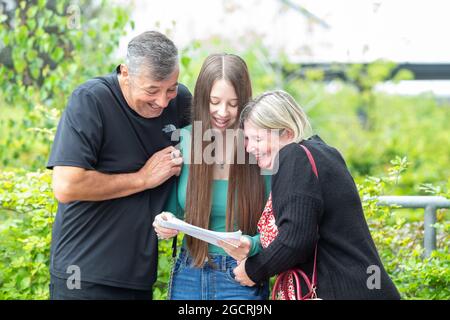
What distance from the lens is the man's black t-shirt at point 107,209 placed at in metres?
2.92

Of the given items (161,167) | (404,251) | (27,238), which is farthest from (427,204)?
(27,238)

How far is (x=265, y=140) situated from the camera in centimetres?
291

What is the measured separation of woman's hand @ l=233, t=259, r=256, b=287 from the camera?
2898 millimetres

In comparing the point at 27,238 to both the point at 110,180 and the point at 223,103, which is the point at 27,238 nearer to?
the point at 110,180

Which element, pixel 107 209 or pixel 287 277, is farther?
pixel 107 209

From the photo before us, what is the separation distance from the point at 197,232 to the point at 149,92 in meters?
0.63

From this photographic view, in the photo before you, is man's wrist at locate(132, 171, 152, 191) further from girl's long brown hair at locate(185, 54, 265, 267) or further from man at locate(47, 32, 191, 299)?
girl's long brown hair at locate(185, 54, 265, 267)

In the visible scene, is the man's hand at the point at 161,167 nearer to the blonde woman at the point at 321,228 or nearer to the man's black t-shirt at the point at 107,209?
the man's black t-shirt at the point at 107,209

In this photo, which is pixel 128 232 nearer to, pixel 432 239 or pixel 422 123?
pixel 432 239

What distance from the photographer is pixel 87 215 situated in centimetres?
300

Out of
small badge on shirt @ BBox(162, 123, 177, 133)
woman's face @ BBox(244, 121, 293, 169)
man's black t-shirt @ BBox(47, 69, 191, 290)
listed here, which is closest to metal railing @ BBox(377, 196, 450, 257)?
woman's face @ BBox(244, 121, 293, 169)

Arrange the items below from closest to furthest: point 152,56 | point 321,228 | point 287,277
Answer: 1. point 321,228
2. point 287,277
3. point 152,56

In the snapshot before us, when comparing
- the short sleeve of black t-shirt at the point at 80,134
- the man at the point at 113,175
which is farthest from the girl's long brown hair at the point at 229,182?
the short sleeve of black t-shirt at the point at 80,134

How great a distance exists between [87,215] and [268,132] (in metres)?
0.81
